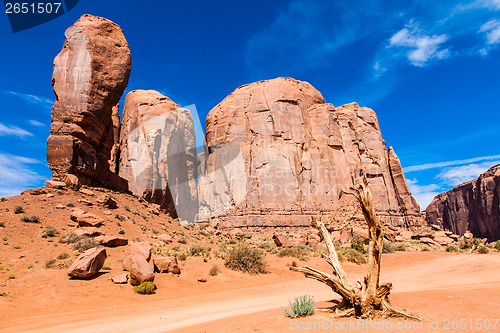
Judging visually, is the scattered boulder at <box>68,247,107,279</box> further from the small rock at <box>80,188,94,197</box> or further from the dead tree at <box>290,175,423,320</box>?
the small rock at <box>80,188,94,197</box>

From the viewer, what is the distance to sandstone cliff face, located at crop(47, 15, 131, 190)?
2147 centimetres

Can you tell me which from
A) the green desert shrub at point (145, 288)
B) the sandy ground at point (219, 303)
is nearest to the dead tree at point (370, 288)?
the sandy ground at point (219, 303)

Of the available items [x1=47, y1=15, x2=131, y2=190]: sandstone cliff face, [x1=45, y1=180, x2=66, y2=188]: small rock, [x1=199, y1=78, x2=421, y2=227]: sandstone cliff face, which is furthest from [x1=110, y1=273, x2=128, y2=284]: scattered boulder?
[x1=199, y1=78, x2=421, y2=227]: sandstone cliff face

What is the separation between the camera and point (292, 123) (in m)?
54.6

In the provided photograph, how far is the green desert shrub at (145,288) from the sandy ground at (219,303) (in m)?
0.31

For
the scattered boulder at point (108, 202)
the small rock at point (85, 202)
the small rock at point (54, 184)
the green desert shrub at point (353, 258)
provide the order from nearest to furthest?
the green desert shrub at point (353, 258)
the small rock at point (85, 202)
the small rock at point (54, 184)
the scattered boulder at point (108, 202)

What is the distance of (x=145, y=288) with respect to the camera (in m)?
10.1

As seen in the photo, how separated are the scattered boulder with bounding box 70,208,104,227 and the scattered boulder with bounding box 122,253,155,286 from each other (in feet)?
21.5

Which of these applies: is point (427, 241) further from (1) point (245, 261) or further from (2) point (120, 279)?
(2) point (120, 279)

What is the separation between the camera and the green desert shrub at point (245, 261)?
14.7 metres

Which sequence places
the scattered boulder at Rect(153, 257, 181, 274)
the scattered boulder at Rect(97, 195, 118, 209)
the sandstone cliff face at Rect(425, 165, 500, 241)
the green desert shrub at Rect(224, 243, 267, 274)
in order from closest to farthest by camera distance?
the scattered boulder at Rect(153, 257, 181, 274) < the green desert shrub at Rect(224, 243, 267, 274) < the scattered boulder at Rect(97, 195, 118, 209) < the sandstone cliff face at Rect(425, 165, 500, 241)

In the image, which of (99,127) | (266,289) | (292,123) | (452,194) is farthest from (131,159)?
(452,194)

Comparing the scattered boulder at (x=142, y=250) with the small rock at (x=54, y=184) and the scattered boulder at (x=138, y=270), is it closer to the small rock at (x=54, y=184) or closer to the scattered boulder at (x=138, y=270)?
the scattered boulder at (x=138, y=270)

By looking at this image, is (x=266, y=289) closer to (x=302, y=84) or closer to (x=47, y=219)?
(x=47, y=219)
